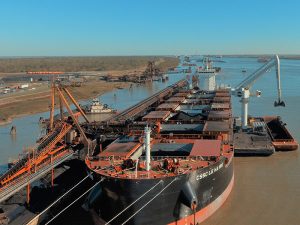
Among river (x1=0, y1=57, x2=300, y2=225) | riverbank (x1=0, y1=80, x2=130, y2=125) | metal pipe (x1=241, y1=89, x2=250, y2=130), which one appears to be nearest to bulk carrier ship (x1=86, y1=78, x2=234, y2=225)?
river (x1=0, y1=57, x2=300, y2=225)

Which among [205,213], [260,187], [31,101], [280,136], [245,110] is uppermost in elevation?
[245,110]

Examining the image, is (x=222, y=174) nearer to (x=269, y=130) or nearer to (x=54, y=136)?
(x=54, y=136)

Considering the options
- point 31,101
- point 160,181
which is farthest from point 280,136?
point 31,101

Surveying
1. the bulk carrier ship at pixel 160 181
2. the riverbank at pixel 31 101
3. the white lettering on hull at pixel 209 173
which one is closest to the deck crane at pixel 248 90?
the bulk carrier ship at pixel 160 181

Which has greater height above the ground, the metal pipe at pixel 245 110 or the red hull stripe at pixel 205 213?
the metal pipe at pixel 245 110

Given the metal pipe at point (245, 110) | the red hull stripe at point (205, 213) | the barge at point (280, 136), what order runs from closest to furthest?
the red hull stripe at point (205, 213) < the barge at point (280, 136) < the metal pipe at point (245, 110)

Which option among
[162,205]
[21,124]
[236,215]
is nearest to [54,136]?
[162,205]

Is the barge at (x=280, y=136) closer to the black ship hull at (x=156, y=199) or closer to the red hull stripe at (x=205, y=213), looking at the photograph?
the red hull stripe at (x=205, y=213)

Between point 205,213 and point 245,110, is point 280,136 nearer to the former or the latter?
point 245,110

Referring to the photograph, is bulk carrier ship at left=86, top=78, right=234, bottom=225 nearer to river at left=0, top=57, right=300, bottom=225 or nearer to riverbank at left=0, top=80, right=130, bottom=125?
river at left=0, top=57, right=300, bottom=225
